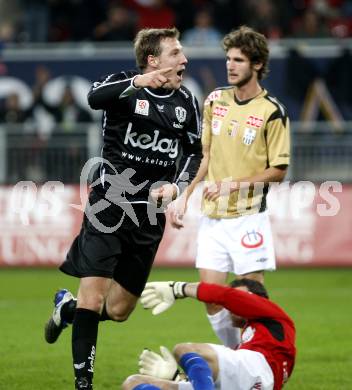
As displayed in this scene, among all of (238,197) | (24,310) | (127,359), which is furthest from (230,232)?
(24,310)

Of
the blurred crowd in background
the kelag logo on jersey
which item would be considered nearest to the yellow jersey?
the kelag logo on jersey

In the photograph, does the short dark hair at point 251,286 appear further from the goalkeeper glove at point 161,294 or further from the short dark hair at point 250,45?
the short dark hair at point 250,45

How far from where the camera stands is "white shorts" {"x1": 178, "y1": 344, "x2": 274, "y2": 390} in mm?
6641

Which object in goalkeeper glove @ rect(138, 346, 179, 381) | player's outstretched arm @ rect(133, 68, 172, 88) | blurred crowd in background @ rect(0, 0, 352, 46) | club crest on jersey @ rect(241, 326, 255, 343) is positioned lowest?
goalkeeper glove @ rect(138, 346, 179, 381)

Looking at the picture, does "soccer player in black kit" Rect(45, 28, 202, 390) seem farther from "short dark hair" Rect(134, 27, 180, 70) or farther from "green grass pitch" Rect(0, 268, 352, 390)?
"green grass pitch" Rect(0, 268, 352, 390)

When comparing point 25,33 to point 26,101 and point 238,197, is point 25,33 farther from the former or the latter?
point 238,197

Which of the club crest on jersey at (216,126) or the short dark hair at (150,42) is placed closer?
the short dark hair at (150,42)

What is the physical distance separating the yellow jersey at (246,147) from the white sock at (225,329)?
33.5 inches

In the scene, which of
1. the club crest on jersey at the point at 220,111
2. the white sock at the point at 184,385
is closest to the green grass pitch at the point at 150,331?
the white sock at the point at 184,385

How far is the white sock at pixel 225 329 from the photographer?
27.5ft

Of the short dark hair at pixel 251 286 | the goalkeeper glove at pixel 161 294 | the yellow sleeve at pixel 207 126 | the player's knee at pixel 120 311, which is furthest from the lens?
the yellow sleeve at pixel 207 126

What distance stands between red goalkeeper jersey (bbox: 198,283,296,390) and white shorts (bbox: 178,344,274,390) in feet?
0.22

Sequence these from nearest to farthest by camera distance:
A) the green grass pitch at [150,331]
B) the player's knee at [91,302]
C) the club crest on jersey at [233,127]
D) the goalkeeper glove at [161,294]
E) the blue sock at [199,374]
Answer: the blue sock at [199,374] → the goalkeeper glove at [161,294] → the player's knee at [91,302] → the green grass pitch at [150,331] → the club crest on jersey at [233,127]

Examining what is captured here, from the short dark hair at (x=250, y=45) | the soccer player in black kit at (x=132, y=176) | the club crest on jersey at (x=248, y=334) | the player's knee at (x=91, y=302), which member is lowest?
the club crest on jersey at (x=248, y=334)
